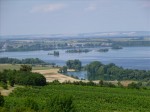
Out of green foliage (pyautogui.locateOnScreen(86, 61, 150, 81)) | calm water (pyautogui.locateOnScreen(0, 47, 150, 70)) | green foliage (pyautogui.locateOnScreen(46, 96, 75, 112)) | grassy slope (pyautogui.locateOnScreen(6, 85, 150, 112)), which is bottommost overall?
calm water (pyautogui.locateOnScreen(0, 47, 150, 70))

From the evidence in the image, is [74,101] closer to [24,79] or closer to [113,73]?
[24,79]

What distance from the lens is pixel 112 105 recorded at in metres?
23.8

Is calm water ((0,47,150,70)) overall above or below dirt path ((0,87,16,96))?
Answer: below

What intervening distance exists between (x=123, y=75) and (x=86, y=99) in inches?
1101

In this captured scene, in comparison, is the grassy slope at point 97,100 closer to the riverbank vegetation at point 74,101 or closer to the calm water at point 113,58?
the riverbank vegetation at point 74,101

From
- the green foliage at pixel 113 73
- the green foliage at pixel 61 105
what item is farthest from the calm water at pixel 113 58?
the green foliage at pixel 61 105

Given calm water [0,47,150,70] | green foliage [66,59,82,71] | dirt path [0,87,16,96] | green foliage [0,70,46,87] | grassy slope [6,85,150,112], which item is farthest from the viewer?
calm water [0,47,150,70]

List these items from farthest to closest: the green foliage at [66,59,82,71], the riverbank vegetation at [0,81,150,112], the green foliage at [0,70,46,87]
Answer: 1. the green foliage at [66,59,82,71]
2. the green foliage at [0,70,46,87]
3. the riverbank vegetation at [0,81,150,112]

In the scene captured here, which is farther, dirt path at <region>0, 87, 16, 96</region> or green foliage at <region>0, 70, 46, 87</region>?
green foliage at <region>0, 70, 46, 87</region>

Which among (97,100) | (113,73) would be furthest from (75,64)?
(97,100)

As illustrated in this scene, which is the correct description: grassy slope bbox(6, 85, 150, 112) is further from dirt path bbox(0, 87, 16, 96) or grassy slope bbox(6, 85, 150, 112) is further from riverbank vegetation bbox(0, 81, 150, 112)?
dirt path bbox(0, 87, 16, 96)

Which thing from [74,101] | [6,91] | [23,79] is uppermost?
[23,79]

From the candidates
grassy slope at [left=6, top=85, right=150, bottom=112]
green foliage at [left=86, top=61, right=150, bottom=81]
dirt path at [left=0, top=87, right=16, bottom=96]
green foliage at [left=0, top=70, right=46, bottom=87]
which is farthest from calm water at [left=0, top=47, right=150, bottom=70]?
dirt path at [left=0, top=87, right=16, bottom=96]

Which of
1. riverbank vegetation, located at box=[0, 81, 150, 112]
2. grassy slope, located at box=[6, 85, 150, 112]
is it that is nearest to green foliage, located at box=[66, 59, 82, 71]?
riverbank vegetation, located at box=[0, 81, 150, 112]
